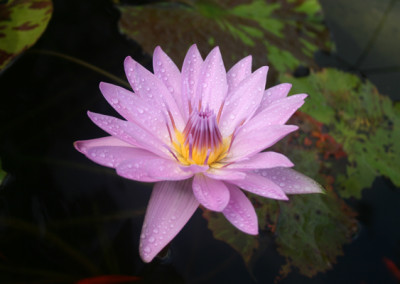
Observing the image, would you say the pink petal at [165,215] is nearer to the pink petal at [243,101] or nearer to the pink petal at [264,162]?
the pink petal at [264,162]

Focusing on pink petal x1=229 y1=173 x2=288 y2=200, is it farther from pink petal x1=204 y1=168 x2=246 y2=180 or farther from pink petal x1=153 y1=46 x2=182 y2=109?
pink petal x1=153 y1=46 x2=182 y2=109

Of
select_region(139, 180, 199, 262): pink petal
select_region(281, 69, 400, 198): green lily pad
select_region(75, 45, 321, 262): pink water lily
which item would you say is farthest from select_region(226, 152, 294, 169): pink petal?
select_region(281, 69, 400, 198): green lily pad

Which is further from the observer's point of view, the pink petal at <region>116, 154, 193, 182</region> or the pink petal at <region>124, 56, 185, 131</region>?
the pink petal at <region>124, 56, 185, 131</region>

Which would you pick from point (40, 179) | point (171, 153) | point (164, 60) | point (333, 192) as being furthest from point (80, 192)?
point (333, 192)

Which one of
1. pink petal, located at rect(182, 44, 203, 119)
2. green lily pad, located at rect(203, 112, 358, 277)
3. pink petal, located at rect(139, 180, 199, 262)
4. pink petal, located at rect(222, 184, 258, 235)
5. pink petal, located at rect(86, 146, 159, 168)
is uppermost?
pink petal, located at rect(182, 44, 203, 119)

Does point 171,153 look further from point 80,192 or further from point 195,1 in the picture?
point 195,1

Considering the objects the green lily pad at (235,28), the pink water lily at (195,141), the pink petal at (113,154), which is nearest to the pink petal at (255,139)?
the pink water lily at (195,141)

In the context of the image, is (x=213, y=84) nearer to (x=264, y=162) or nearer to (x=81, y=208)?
(x=264, y=162)
